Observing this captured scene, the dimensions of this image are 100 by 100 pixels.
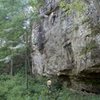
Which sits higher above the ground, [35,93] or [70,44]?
[70,44]

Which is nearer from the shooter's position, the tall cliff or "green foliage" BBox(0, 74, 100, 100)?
the tall cliff

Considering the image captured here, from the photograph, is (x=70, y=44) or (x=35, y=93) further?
(x=35, y=93)

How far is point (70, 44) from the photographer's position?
12.2 m

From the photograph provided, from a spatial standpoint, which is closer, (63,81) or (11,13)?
(63,81)

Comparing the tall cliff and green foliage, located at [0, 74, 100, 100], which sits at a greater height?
the tall cliff

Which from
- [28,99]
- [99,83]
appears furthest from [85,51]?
[28,99]

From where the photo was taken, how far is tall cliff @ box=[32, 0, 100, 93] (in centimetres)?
1051

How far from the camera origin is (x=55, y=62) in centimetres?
1410

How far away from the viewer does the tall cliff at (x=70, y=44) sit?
1051 centimetres

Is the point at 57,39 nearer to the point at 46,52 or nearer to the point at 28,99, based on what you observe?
the point at 46,52

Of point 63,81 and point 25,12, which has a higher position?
point 25,12

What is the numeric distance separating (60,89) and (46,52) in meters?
2.63

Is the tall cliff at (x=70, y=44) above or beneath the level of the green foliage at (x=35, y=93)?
above

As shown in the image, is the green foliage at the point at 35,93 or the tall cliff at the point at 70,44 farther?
the green foliage at the point at 35,93
